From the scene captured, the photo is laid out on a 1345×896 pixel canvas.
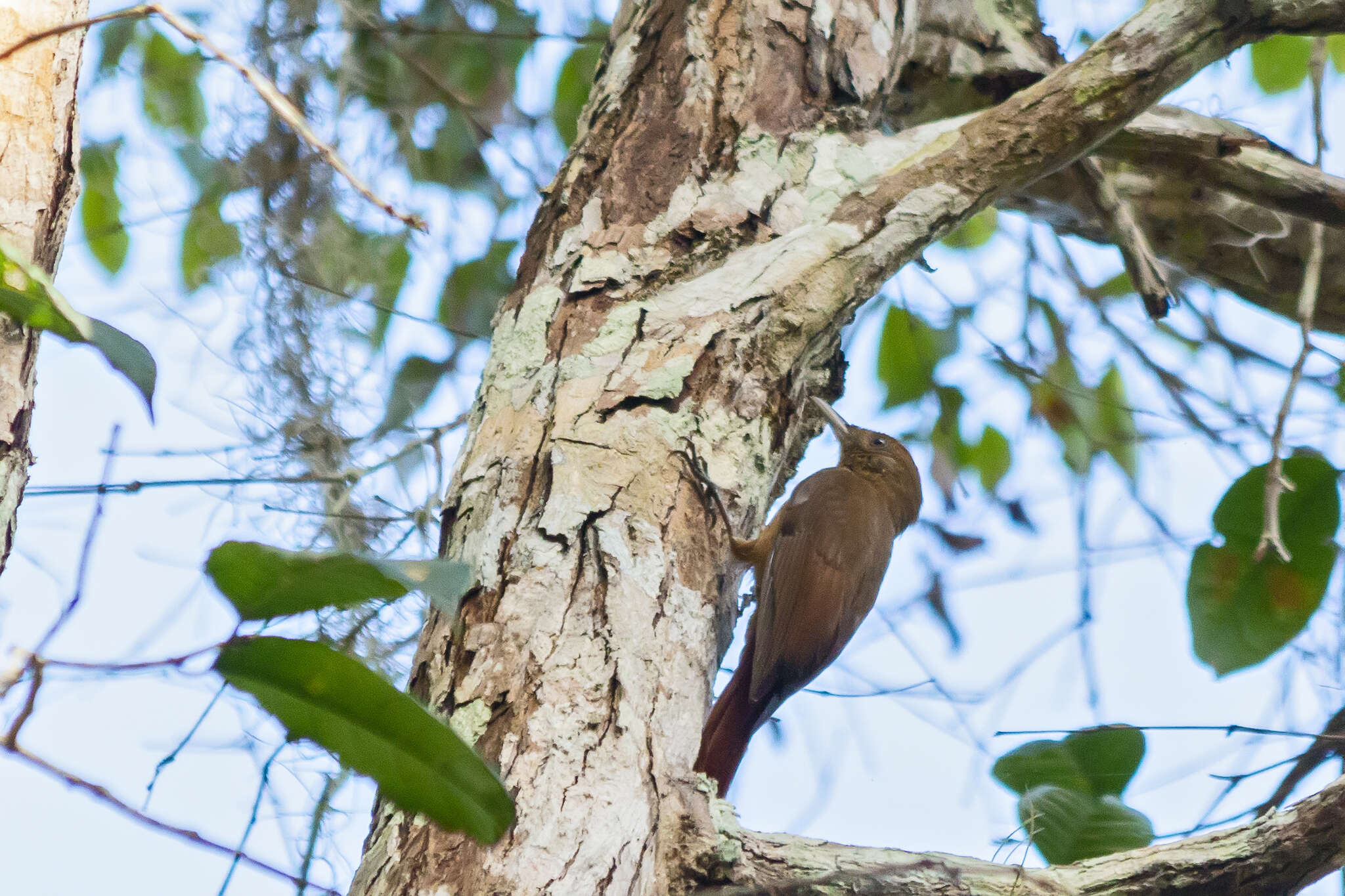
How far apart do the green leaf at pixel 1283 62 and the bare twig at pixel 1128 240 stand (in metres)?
1.32

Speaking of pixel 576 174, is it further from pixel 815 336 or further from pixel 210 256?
pixel 210 256

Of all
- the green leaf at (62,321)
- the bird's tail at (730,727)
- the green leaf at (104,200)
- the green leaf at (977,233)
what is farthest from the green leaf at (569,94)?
the green leaf at (62,321)

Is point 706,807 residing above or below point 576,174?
below

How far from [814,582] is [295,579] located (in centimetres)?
195

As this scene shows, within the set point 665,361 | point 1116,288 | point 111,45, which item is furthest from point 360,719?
point 1116,288

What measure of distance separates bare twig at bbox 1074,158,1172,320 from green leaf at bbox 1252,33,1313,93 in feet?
4.35

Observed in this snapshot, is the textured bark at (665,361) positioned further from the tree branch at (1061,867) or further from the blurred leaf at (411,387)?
the blurred leaf at (411,387)

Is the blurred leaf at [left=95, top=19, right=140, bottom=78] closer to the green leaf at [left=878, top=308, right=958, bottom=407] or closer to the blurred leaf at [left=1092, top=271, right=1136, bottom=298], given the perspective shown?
the green leaf at [left=878, top=308, right=958, bottom=407]

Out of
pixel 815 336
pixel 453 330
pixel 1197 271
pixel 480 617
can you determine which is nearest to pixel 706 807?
pixel 480 617

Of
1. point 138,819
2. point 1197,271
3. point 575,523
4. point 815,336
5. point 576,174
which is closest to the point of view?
point 138,819

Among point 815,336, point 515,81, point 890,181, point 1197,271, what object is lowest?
point 815,336

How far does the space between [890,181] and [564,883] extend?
146 centimetres

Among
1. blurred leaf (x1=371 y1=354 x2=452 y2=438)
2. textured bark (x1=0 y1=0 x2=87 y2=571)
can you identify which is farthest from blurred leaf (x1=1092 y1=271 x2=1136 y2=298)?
textured bark (x1=0 y1=0 x2=87 y2=571)

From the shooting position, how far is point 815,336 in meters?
2.17
